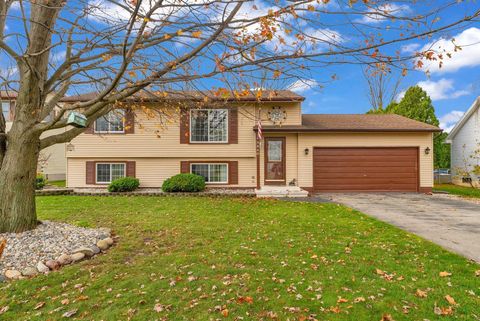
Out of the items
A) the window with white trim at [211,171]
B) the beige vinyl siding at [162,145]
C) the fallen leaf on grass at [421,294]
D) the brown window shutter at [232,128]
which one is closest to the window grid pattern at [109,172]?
A: the beige vinyl siding at [162,145]

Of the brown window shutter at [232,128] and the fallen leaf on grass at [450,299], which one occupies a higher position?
the brown window shutter at [232,128]

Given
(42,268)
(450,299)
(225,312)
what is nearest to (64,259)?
(42,268)

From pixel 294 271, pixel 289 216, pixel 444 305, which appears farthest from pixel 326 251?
pixel 289 216

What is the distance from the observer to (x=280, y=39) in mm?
3756

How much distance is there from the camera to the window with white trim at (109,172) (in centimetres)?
1395

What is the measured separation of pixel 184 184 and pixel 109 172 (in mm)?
4377

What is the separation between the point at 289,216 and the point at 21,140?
6.42m

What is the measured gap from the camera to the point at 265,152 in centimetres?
1361

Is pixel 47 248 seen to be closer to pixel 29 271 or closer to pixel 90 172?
pixel 29 271

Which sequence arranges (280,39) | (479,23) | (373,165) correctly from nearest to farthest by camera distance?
(479,23) → (280,39) → (373,165)

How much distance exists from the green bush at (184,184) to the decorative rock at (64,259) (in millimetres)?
7685

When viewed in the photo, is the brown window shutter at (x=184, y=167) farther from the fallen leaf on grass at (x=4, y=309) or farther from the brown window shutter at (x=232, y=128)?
the fallen leaf on grass at (x=4, y=309)

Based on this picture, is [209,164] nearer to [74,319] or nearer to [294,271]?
[294,271]

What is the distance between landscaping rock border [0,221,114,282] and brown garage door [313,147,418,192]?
1019 cm
